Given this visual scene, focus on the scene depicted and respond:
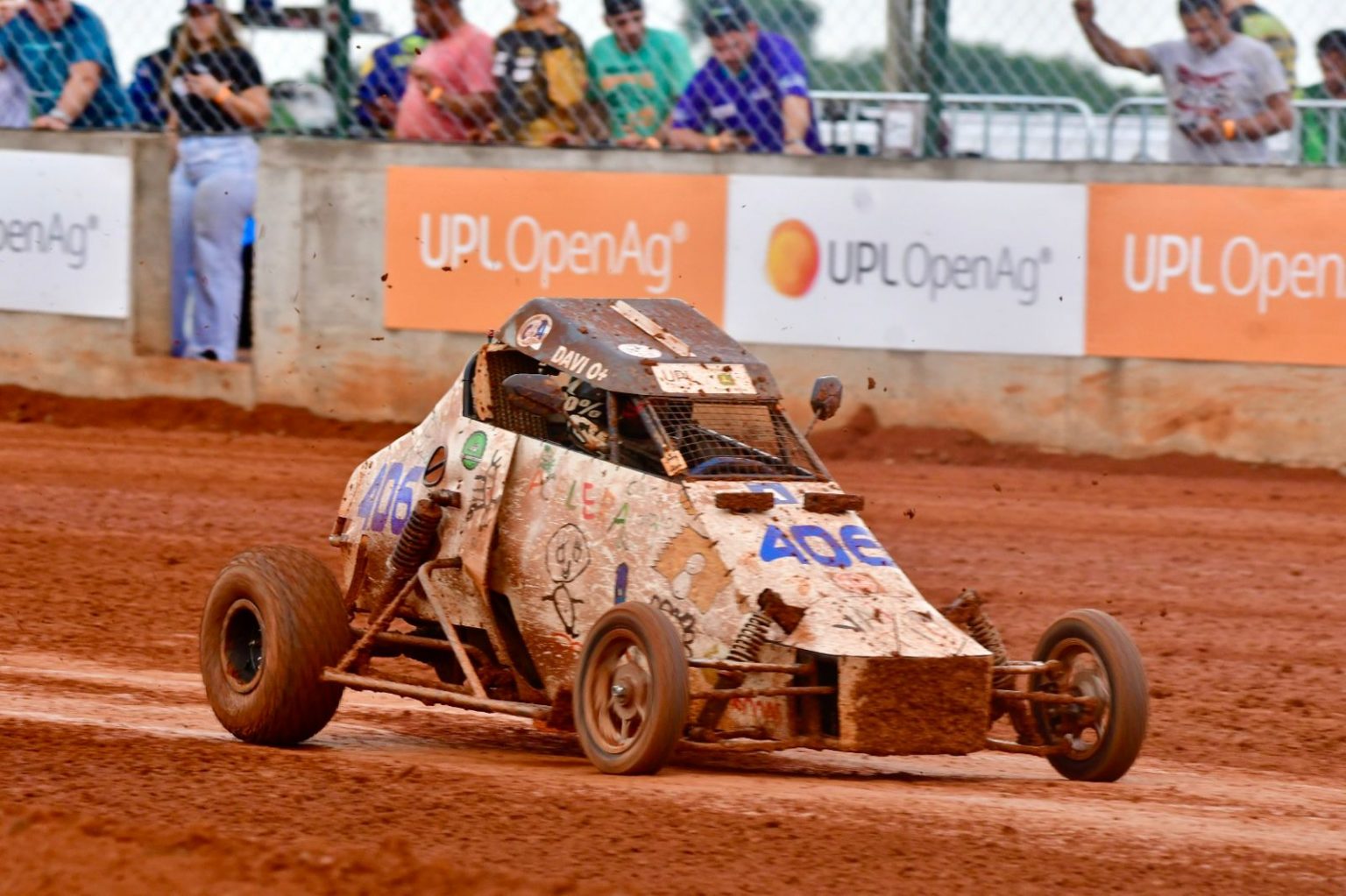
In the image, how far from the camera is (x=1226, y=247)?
12609mm

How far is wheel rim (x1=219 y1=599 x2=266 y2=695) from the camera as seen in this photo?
22.7ft

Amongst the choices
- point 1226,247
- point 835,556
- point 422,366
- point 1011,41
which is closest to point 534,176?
point 422,366

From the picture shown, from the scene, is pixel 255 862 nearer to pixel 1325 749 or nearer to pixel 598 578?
pixel 598 578

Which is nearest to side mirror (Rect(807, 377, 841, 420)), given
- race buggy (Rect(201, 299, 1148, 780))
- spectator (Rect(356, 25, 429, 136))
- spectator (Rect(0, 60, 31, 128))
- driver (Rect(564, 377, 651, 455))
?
race buggy (Rect(201, 299, 1148, 780))

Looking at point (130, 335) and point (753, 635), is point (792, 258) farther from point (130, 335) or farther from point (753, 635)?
point (753, 635)

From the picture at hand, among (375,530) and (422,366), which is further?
(422,366)

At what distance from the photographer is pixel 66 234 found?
14180 mm

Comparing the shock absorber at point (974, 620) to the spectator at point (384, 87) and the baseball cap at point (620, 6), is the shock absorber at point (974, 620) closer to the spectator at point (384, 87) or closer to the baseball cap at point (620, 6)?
the baseball cap at point (620, 6)

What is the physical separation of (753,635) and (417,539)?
1.32m

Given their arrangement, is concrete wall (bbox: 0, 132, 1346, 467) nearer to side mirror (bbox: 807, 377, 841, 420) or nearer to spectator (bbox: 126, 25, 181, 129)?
spectator (bbox: 126, 25, 181, 129)

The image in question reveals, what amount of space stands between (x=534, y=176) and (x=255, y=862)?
359 inches

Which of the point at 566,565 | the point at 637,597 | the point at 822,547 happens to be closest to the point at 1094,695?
the point at 822,547

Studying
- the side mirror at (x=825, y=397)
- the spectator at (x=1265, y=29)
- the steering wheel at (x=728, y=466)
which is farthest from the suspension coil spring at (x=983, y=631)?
the spectator at (x=1265, y=29)

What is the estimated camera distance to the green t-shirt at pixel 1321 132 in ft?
41.2
